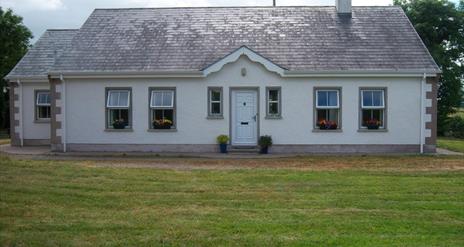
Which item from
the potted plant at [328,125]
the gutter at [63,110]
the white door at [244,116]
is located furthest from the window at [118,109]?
the potted plant at [328,125]

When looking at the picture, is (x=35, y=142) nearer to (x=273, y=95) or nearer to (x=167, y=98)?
(x=167, y=98)

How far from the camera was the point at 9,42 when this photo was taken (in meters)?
41.8

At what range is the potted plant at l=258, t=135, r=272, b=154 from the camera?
67.3 feet

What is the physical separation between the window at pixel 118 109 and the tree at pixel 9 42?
20486 millimetres

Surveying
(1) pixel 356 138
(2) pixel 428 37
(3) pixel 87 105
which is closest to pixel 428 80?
(1) pixel 356 138

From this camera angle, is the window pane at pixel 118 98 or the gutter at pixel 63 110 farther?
the gutter at pixel 63 110

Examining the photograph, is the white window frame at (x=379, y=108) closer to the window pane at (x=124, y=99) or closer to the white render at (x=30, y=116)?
the window pane at (x=124, y=99)

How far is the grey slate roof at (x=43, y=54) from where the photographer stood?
2400 cm

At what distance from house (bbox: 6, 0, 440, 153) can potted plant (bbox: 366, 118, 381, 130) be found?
4 cm

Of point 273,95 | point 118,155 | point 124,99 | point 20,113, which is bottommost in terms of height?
point 118,155

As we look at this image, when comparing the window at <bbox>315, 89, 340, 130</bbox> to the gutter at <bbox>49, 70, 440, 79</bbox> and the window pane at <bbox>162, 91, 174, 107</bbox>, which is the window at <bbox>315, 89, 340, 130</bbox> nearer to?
the gutter at <bbox>49, 70, 440, 79</bbox>

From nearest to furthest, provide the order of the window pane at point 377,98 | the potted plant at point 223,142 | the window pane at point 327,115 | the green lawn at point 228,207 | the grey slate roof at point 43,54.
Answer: the green lawn at point 228,207, the potted plant at point 223,142, the window pane at point 377,98, the window pane at point 327,115, the grey slate roof at point 43,54

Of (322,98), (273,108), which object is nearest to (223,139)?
(273,108)

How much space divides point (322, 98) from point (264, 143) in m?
2.63
